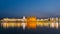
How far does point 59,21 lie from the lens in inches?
1626
